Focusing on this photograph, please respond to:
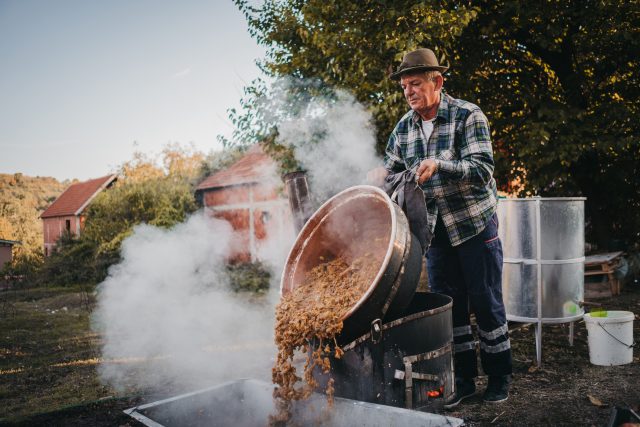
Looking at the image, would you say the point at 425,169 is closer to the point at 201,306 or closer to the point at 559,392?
the point at 559,392

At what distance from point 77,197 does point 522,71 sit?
97.2 feet

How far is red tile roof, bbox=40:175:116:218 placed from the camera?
29.2 m

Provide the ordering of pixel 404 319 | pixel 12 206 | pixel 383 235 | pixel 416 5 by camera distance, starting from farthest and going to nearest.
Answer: pixel 12 206, pixel 416 5, pixel 383 235, pixel 404 319

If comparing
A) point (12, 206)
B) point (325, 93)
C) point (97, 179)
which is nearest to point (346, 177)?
point (325, 93)

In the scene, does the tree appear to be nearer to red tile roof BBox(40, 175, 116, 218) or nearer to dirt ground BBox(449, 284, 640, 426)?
dirt ground BBox(449, 284, 640, 426)

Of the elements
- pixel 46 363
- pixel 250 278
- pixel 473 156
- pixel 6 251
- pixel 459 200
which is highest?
pixel 473 156

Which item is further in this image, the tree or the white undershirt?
the tree

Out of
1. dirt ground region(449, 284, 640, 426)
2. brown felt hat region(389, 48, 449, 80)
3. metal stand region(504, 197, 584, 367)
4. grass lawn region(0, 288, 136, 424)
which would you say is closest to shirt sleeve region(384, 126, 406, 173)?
brown felt hat region(389, 48, 449, 80)

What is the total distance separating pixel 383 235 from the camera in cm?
292

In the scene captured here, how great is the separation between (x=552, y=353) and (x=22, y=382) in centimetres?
516

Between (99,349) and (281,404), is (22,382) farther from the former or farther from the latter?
(281,404)

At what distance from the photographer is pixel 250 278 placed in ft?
42.3

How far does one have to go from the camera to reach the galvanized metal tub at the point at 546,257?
4.20 meters

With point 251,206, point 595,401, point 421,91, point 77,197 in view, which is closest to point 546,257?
point 595,401
